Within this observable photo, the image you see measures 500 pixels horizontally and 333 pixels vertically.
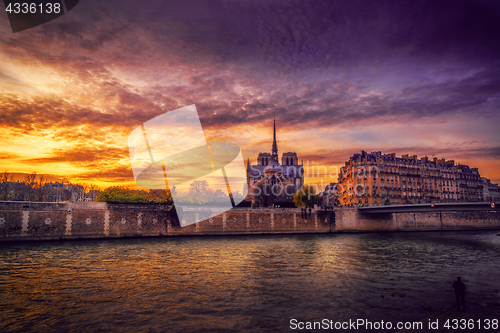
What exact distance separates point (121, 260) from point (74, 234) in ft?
74.6

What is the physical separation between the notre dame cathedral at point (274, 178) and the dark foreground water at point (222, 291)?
75174 millimetres

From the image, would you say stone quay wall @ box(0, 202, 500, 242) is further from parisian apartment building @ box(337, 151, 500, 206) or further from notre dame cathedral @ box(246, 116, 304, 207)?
notre dame cathedral @ box(246, 116, 304, 207)

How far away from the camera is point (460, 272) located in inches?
824

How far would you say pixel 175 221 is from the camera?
52625mm

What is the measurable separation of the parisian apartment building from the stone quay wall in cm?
1664

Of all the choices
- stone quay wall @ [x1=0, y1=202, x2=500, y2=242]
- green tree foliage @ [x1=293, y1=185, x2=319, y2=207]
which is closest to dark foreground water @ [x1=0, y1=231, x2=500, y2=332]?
stone quay wall @ [x1=0, y1=202, x2=500, y2=242]

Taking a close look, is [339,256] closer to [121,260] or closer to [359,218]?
[121,260]

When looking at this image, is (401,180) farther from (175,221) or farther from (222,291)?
(222,291)

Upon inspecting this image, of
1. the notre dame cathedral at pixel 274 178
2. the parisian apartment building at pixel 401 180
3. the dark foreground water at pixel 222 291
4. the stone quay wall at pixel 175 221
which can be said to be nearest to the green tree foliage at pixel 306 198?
the stone quay wall at pixel 175 221

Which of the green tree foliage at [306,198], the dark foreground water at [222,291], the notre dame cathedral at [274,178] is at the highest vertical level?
the notre dame cathedral at [274,178]

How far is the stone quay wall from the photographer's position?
40750 mm

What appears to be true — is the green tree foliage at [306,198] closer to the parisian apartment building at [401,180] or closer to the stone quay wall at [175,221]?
the stone quay wall at [175,221]

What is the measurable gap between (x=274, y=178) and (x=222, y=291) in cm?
10703

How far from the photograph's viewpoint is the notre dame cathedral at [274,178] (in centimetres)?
10625
